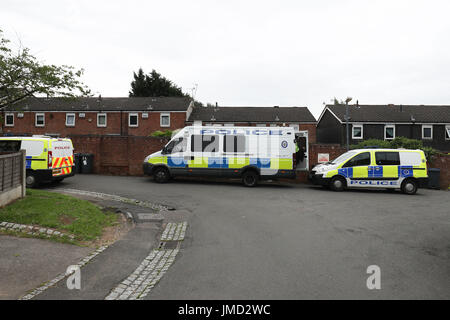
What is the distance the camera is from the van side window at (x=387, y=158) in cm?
1449

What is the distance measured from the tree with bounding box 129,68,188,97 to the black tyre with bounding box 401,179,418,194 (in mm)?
45671

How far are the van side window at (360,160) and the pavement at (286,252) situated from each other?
3507mm

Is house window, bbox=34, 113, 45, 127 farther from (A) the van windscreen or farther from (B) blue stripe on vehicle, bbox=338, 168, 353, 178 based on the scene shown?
(B) blue stripe on vehicle, bbox=338, 168, 353, 178

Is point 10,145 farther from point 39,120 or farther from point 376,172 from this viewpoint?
point 39,120

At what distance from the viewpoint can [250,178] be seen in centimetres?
1527

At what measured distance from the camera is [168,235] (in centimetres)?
707

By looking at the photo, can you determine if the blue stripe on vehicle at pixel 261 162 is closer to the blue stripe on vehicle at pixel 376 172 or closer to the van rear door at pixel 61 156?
the blue stripe on vehicle at pixel 376 172

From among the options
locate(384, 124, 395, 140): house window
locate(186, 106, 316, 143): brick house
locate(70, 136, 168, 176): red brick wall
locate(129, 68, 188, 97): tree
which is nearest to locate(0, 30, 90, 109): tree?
locate(70, 136, 168, 176): red brick wall

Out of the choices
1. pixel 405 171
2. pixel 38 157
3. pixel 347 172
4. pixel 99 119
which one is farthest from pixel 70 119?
pixel 405 171

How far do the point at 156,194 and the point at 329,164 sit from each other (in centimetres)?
808

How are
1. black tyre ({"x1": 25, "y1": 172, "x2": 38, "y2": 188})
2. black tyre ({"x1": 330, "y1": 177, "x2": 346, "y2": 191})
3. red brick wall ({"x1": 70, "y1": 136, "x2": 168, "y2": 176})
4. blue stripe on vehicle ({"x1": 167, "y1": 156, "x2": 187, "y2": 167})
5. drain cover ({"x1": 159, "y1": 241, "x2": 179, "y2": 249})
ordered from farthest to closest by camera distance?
1. red brick wall ({"x1": 70, "y1": 136, "x2": 168, "y2": 176})
2. blue stripe on vehicle ({"x1": 167, "y1": 156, "x2": 187, "y2": 167})
3. black tyre ({"x1": 330, "y1": 177, "x2": 346, "y2": 191})
4. black tyre ({"x1": 25, "y1": 172, "x2": 38, "y2": 188})
5. drain cover ({"x1": 159, "y1": 241, "x2": 179, "y2": 249})

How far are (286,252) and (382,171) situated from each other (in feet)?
34.5

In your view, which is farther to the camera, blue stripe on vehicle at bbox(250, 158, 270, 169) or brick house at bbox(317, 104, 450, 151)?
brick house at bbox(317, 104, 450, 151)

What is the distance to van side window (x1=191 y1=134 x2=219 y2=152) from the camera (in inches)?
604
